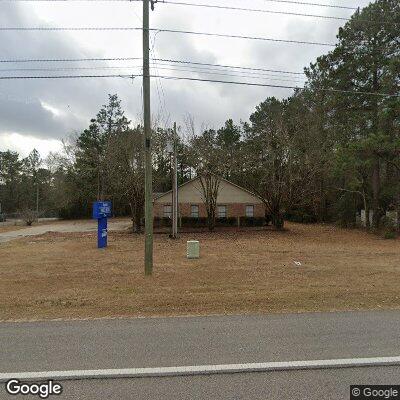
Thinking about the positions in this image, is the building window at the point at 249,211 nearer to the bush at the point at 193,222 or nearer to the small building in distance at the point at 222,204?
the small building in distance at the point at 222,204

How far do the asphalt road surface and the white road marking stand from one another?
0.10m

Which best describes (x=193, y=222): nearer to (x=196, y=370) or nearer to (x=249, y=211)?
(x=249, y=211)

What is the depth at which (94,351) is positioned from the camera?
4.59 metres

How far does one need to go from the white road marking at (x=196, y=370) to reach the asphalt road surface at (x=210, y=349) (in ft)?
0.33

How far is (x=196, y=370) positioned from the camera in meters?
4.02

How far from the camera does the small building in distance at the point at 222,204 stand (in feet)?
113

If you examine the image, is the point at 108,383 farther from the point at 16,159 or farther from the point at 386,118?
the point at 16,159

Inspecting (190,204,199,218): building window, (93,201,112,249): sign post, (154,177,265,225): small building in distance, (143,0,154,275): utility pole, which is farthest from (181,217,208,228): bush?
(143,0,154,275): utility pole

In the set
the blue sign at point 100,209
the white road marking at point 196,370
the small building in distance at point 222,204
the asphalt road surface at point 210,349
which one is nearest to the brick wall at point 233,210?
the small building in distance at point 222,204

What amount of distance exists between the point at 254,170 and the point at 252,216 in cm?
553

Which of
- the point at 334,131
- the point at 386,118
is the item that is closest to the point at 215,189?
the point at 334,131

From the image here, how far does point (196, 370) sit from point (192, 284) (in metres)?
5.29

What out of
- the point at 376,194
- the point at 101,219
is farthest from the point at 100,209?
the point at 376,194

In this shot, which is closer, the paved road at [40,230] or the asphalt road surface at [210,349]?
the asphalt road surface at [210,349]
